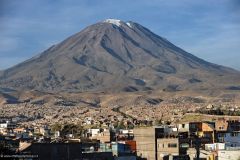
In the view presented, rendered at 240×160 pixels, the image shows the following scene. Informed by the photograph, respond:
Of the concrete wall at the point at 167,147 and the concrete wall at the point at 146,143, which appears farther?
the concrete wall at the point at 146,143

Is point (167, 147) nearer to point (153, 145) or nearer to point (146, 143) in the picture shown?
point (153, 145)

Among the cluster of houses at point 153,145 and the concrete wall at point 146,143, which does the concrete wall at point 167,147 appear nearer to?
the cluster of houses at point 153,145

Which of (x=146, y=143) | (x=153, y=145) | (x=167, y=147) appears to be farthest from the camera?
(x=146, y=143)

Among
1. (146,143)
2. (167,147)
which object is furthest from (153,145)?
(167,147)

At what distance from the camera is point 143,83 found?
186 m

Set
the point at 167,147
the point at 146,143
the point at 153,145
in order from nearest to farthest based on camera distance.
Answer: the point at 167,147
the point at 153,145
the point at 146,143

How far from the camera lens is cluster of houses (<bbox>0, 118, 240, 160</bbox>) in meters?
30.9

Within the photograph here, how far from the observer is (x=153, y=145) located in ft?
117

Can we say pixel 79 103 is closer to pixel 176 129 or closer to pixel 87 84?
pixel 87 84

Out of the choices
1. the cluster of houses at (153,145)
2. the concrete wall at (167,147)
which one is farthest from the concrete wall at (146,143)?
the concrete wall at (167,147)

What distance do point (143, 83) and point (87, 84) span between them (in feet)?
49.9

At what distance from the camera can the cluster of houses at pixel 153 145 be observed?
30.9 metres

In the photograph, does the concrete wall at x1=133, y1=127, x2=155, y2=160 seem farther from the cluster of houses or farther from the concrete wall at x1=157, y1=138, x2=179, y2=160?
the concrete wall at x1=157, y1=138, x2=179, y2=160

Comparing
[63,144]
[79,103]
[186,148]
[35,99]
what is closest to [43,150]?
[63,144]
